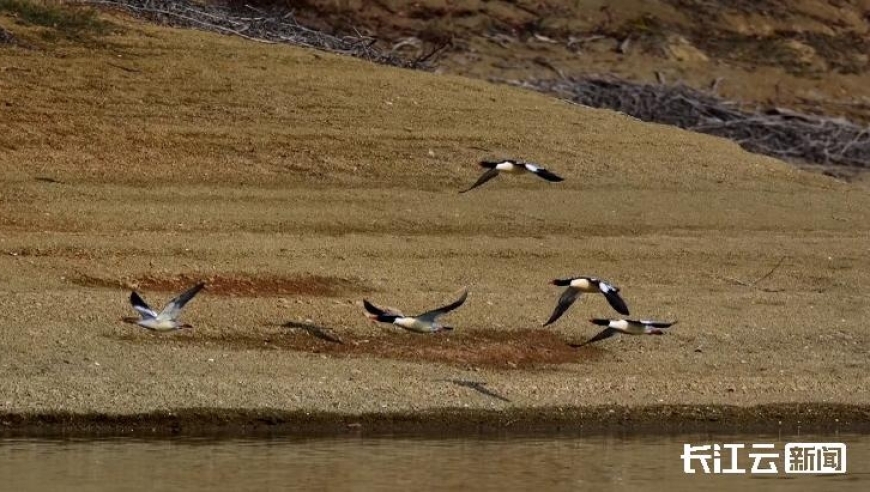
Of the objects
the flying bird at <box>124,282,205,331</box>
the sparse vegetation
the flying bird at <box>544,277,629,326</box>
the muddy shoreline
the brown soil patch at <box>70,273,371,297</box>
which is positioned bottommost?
the muddy shoreline

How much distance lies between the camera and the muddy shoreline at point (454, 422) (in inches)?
507

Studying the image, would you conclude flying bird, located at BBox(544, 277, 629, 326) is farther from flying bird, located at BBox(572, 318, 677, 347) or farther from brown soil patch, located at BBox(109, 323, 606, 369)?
brown soil patch, located at BBox(109, 323, 606, 369)

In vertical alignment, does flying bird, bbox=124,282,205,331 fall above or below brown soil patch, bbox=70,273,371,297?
above

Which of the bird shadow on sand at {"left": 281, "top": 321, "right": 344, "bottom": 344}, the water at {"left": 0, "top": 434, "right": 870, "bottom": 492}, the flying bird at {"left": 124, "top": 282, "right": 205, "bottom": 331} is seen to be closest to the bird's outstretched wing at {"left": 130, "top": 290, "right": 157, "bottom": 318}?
the flying bird at {"left": 124, "top": 282, "right": 205, "bottom": 331}

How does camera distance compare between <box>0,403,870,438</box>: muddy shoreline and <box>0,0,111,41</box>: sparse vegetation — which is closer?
<box>0,403,870,438</box>: muddy shoreline

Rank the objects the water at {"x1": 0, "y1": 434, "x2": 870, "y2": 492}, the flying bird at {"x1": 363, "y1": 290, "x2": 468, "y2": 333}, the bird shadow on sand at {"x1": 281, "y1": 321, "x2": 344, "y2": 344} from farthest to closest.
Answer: the bird shadow on sand at {"x1": 281, "y1": 321, "x2": 344, "y2": 344}, the flying bird at {"x1": 363, "y1": 290, "x2": 468, "y2": 333}, the water at {"x1": 0, "y1": 434, "x2": 870, "y2": 492}

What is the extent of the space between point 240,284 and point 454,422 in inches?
132

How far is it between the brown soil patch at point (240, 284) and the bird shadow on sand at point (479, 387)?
7.66 feet

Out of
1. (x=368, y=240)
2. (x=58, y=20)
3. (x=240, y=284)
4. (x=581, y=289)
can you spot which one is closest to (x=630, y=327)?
(x=581, y=289)

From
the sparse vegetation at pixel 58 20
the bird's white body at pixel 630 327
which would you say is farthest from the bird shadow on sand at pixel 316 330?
the sparse vegetation at pixel 58 20

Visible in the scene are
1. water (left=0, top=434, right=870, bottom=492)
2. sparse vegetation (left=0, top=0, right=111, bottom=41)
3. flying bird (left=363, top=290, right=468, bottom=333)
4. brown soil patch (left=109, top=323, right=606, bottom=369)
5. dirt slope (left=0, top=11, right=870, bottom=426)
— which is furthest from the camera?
sparse vegetation (left=0, top=0, right=111, bottom=41)

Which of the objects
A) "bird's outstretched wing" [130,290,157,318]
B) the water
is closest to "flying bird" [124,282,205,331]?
"bird's outstretched wing" [130,290,157,318]

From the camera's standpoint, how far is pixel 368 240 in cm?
1805

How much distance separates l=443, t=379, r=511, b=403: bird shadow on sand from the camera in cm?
1370
